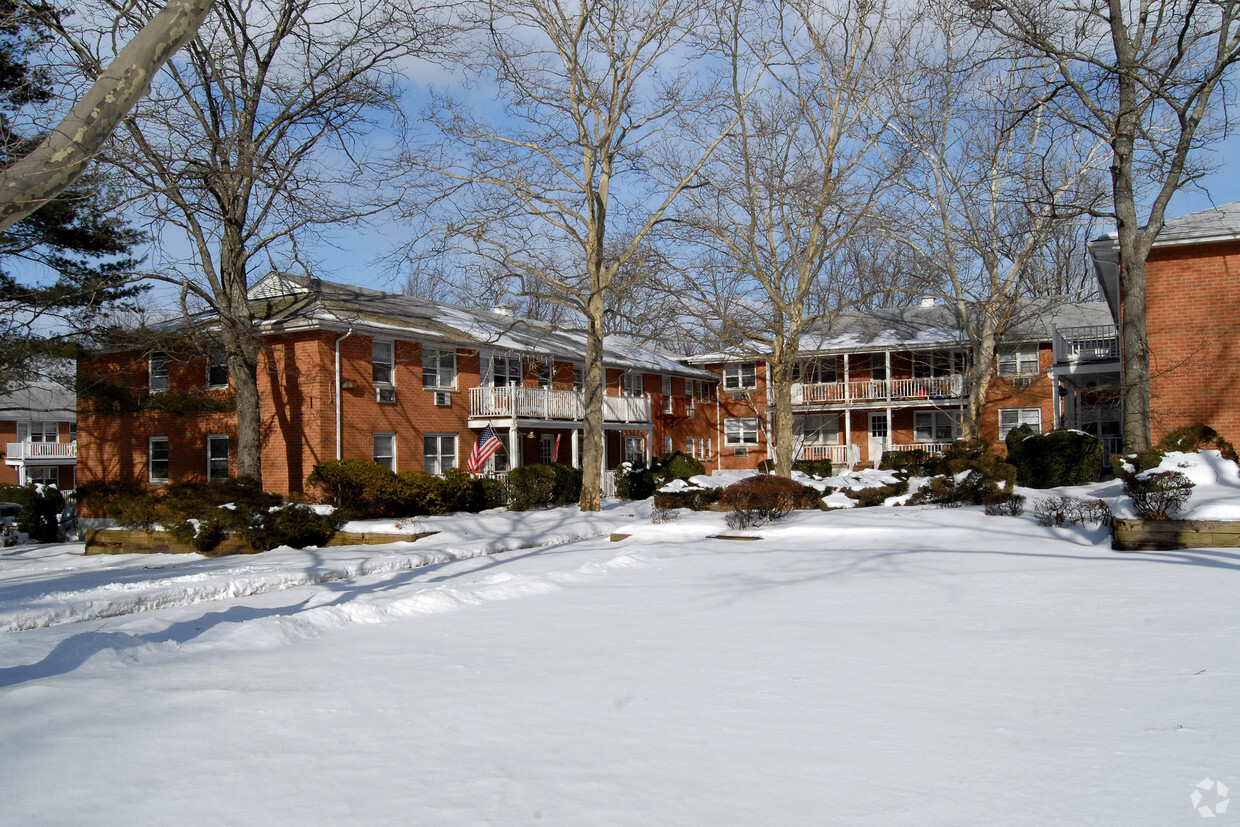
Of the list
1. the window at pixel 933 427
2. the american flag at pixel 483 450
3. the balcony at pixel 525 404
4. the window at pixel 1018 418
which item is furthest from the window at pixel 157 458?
the window at pixel 1018 418

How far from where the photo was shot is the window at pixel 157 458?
26.5 meters

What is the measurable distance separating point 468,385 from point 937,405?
63.3ft

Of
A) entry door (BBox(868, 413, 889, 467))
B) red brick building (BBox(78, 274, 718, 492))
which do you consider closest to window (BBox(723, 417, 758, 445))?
entry door (BBox(868, 413, 889, 467))

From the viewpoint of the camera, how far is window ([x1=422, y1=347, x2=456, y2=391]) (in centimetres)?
2645

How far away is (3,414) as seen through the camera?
47031 mm

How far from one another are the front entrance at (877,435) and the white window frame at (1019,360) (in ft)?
17.1

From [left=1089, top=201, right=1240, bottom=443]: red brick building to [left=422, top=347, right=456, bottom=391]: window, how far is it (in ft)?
56.3

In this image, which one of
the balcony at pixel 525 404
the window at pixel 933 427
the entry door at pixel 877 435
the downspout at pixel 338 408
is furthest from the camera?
the entry door at pixel 877 435

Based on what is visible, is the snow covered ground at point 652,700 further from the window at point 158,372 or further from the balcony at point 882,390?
the balcony at point 882,390

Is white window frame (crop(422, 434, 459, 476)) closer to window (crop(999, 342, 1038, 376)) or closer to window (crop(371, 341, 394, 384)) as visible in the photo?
window (crop(371, 341, 394, 384))

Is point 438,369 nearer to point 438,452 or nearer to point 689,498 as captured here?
point 438,452

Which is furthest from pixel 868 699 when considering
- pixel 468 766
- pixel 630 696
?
pixel 468 766

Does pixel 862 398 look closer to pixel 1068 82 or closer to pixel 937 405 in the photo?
pixel 937 405

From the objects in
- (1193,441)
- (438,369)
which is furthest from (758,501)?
(438,369)
